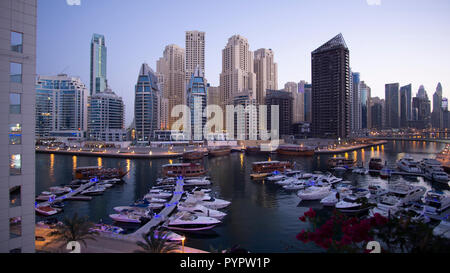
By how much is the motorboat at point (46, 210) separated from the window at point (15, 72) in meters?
23.2

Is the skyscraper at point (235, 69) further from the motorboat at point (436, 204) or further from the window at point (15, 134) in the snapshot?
the window at point (15, 134)

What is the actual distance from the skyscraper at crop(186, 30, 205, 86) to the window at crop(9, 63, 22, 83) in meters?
172

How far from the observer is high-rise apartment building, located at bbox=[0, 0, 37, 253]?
8.48 meters

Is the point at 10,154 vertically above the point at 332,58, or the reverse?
the point at 332,58

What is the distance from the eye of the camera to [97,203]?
31.2m

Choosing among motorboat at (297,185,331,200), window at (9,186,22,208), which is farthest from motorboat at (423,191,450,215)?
window at (9,186,22,208)

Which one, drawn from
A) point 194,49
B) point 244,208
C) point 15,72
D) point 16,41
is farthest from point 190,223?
point 194,49

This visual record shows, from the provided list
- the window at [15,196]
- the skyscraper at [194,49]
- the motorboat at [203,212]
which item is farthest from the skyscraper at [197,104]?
the window at [15,196]

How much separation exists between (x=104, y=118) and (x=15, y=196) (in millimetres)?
130432

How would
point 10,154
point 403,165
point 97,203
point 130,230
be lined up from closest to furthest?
point 10,154
point 130,230
point 97,203
point 403,165

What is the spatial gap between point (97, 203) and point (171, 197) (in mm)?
9133
